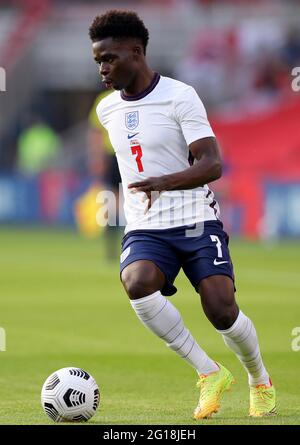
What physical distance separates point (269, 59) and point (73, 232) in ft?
22.4

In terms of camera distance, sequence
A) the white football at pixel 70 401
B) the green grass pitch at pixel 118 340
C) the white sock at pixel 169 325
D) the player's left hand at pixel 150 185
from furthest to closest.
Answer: the green grass pitch at pixel 118 340 → the white sock at pixel 169 325 → the white football at pixel 70 401 → the player's left hand at pixel 150 185

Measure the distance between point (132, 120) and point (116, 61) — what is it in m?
0.39

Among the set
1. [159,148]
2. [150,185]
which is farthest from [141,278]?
[159,148]

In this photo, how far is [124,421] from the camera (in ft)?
23.7

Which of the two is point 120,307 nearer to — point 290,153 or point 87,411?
point 87,411

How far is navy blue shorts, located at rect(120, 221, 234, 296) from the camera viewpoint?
7.44 meters

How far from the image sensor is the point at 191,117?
24.1 ft

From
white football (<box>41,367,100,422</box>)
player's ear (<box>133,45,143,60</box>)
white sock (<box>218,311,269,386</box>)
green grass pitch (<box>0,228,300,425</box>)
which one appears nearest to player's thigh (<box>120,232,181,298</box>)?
white sock (<box>218,311,269,386</box>)

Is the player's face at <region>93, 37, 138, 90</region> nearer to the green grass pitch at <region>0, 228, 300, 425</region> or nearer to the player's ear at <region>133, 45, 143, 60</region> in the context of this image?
the player's ear at <region>133, 45, 143, 60</region>

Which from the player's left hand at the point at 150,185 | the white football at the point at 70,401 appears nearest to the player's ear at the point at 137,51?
the player's left hand at the point at 150,185

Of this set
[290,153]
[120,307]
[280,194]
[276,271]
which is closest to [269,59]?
[290,153]

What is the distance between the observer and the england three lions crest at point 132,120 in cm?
759

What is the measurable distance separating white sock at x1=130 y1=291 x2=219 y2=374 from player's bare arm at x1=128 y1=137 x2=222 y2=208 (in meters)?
0.64

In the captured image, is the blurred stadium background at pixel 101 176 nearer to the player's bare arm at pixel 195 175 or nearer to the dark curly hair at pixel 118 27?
the player's bare arm at pixel 195 175
